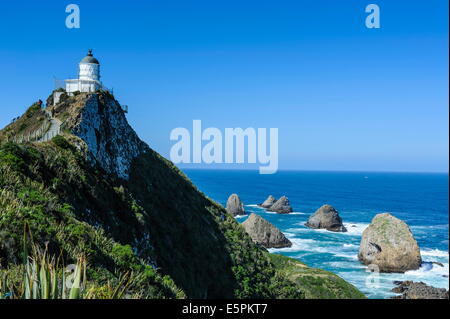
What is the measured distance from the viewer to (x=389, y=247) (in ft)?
239

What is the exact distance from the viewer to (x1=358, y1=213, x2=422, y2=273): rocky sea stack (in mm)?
70188

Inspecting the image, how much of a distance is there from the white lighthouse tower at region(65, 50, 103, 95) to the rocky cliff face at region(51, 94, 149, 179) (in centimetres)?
253

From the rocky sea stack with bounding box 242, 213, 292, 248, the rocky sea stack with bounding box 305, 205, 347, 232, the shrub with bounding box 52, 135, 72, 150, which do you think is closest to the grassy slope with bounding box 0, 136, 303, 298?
the shrub with bounding box 52, 135, 72, 150

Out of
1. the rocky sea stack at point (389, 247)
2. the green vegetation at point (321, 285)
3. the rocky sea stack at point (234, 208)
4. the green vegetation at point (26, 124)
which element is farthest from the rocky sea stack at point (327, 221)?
the green vegetation at point (26, 124)

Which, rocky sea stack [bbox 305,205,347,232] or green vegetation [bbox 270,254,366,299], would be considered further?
rocky sea stack [bbox 305,205,347,232]

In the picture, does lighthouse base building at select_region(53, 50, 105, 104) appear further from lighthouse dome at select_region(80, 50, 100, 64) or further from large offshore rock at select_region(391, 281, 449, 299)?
large offshore rock at select_region(391, 281, 449, 299)

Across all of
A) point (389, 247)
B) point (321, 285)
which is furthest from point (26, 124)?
point (389, 247)

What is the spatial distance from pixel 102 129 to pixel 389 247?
64.5m

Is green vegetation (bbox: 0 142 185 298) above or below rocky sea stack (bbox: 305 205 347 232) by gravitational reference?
above

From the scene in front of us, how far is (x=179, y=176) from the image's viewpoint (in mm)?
47906

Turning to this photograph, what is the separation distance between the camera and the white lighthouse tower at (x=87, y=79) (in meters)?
37.5
